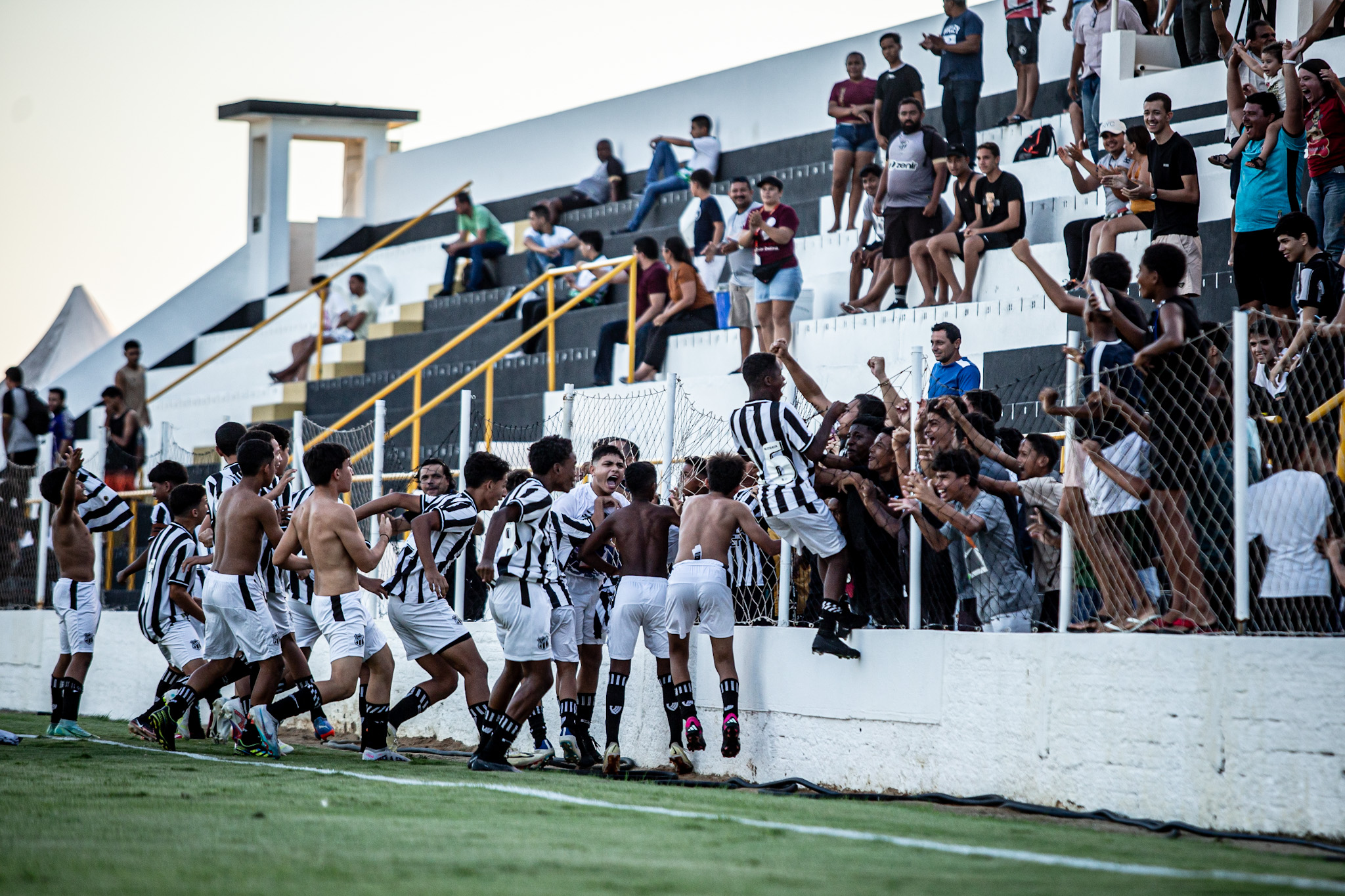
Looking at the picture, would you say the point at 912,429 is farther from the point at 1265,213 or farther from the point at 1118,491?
the point at 1265,213

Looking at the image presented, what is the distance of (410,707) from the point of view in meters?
9.98

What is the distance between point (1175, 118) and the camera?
14.1m

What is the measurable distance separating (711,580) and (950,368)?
250 cm

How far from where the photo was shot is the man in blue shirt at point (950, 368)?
10.7m

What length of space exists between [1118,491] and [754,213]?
7.61 metres

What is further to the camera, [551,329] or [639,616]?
[551,329]

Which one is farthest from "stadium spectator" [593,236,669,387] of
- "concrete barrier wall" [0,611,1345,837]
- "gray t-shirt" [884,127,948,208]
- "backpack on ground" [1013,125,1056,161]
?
"concrete barrier wall" [0,611,1345,837]

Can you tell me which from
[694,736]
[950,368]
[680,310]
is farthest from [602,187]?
[694,736]

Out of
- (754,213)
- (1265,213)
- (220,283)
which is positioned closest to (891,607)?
(1265,213)

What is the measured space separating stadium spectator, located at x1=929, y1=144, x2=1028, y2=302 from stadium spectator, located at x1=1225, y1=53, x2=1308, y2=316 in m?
2.74

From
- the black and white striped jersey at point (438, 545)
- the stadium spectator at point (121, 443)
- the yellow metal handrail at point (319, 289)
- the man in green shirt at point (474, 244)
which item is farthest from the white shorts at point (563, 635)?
the yellow metal handrail at point (319, 289)

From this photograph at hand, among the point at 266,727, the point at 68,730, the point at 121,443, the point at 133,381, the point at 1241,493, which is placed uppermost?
the point at 133,381

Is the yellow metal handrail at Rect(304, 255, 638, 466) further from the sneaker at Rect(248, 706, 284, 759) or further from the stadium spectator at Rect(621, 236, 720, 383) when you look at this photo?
the sneaker at Rect(248, 706, 284, 759)

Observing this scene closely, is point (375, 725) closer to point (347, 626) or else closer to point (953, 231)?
point (347, 626)
